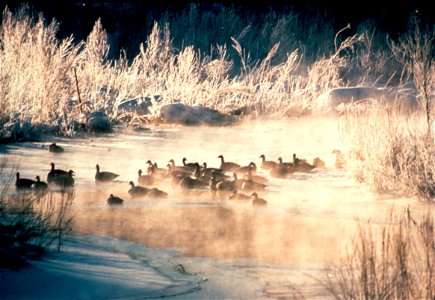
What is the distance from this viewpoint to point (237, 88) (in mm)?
20625

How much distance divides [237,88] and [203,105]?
3.83ft

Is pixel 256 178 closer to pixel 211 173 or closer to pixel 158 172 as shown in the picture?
pixel 211 173

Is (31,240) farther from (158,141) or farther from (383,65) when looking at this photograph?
(383,65)

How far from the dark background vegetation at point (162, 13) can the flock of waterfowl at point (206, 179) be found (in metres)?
18.9

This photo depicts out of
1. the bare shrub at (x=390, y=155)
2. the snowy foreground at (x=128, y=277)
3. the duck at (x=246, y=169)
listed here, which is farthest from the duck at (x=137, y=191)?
the snowy foreground at (x=128, y=277)

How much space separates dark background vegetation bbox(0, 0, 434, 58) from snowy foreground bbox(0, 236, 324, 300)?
23.9 meters

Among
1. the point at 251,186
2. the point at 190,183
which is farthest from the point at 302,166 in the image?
the point at 190,183

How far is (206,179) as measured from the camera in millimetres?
13266

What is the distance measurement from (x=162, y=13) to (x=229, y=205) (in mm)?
23919

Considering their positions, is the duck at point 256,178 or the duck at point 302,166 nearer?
the duck at point 256,178

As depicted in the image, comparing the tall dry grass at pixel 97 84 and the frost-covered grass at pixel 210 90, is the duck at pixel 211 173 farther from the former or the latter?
the tall dry grass at pixel 97 84

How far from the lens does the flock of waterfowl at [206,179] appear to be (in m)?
12.4

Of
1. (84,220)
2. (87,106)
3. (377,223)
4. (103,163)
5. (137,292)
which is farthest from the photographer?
(87,106)

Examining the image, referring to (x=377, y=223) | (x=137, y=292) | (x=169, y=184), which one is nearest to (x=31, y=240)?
(x=137, y=292)
